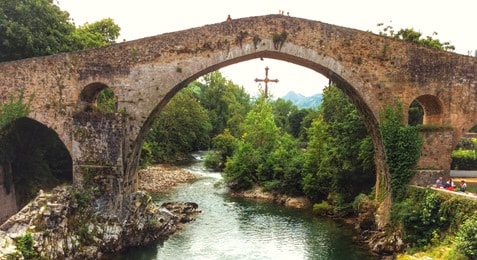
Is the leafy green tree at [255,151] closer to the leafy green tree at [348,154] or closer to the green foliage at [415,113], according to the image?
the leafy green tree at [348,154]

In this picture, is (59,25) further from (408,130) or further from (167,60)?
(408,130)

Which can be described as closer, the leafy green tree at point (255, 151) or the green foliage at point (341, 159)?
the green foliage at point (341, 159)

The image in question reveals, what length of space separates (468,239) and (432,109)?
669 cm

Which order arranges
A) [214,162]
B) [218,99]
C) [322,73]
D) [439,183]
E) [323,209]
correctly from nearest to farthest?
1. [439,183]
2. [322,73]
3. [323,209]
4. [214,162]
5. [218,99]

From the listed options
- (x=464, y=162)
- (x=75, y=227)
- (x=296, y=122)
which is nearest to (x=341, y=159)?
(x=464, y=162)

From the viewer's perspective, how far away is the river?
15.1 metres

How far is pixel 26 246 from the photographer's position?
12102 millimetres

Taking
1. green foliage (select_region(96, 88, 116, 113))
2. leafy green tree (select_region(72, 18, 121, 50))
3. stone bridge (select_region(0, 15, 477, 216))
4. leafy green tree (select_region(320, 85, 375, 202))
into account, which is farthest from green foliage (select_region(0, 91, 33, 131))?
leafy green tree (select_region(320, 85, 375, 202))

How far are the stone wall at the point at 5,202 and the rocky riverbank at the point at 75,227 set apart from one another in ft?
10.5

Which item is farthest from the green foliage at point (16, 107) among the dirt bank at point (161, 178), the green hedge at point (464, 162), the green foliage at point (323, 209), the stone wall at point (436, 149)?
the green hedge at point (464, 162)

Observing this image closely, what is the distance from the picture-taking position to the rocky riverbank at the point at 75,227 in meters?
12.4

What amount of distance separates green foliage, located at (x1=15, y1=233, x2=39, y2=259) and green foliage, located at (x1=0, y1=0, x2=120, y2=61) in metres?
8.46

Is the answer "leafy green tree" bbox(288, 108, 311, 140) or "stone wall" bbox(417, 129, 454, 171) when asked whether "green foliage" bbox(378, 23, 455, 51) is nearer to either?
"stone wall" bbox(417, 129, 454, 171)

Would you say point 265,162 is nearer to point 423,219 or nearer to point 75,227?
point 423,219
